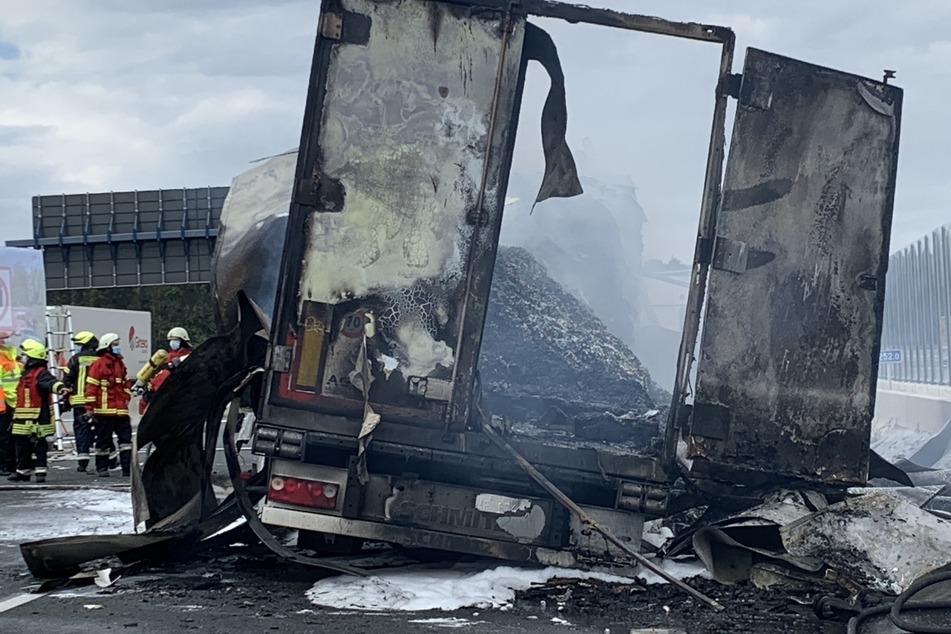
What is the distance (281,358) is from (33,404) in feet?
25.6

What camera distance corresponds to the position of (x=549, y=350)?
834 cm

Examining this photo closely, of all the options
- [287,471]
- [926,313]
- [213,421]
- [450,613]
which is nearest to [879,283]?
[450,613]

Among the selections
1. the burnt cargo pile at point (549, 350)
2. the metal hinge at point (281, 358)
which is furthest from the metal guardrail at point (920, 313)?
the metal hinge at point (281, 358)

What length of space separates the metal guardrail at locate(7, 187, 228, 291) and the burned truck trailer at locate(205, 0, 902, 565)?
1575cm

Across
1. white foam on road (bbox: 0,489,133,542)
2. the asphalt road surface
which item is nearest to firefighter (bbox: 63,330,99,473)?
white foam on road (bbox: 0,489,133,542)

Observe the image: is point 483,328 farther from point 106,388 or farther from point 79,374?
point 79,374

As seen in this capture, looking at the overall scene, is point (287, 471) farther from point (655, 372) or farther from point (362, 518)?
point (655, 372)

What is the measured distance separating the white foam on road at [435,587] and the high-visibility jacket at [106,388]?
24.1ft

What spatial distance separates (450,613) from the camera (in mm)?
5234

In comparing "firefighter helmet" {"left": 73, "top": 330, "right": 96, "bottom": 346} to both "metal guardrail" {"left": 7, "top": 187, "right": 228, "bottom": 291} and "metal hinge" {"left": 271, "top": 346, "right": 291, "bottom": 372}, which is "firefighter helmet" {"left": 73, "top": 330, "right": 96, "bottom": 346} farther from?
"metal guardrail" {"left": 7, "top": 187, "right": 228, "bottom": 291}

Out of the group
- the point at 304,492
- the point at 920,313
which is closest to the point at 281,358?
the point at 304,492

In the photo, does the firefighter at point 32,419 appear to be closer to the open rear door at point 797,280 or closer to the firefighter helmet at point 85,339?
the firefighter helmet at point 85,339

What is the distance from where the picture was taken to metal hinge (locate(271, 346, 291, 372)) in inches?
227

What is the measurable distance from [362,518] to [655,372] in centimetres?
432
